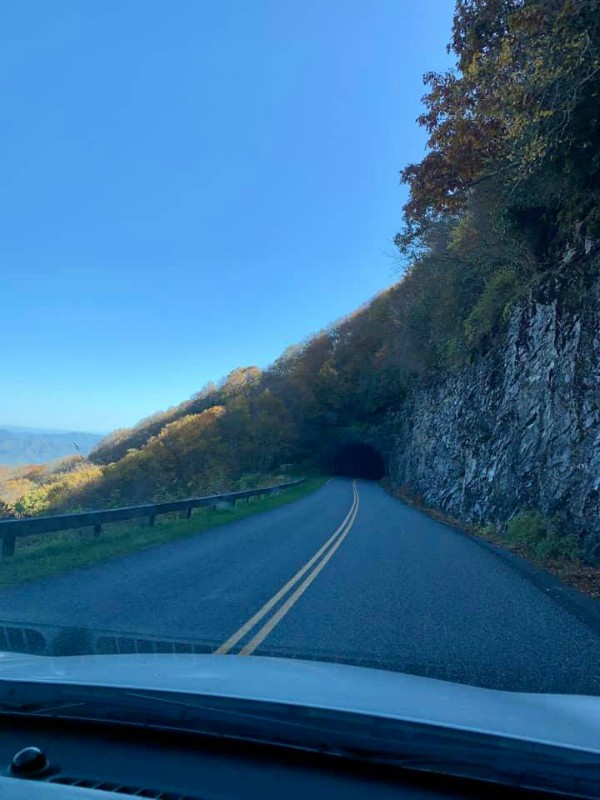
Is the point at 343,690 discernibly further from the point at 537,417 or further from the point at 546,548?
the point at 537,417

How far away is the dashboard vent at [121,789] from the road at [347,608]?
3438mm

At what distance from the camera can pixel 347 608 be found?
7879 mm

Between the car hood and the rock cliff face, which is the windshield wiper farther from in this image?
the rock cliff face

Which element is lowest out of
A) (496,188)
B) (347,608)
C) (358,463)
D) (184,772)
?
(358,463)

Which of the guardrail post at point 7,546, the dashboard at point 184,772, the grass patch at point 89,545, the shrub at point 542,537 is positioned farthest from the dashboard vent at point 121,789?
the shrub at point 542,537

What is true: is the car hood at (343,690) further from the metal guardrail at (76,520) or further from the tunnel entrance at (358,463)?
the tunnel entrance at (358,463)

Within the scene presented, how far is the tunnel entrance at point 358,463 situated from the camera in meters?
69.8

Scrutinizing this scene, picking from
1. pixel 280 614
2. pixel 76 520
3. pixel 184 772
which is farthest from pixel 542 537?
pixel 184 772

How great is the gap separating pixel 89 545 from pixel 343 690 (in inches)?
432

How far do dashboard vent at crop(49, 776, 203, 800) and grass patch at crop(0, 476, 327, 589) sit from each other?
7273mm

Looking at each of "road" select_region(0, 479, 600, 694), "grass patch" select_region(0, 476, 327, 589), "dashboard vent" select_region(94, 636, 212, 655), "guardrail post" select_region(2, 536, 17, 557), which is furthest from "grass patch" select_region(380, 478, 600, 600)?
"guardrail post" select_region(2, 536, 17, 557)

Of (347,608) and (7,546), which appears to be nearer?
(347,608)

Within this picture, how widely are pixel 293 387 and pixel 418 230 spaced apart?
47.7 m

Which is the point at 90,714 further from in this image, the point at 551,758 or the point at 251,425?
the point at 251,425
